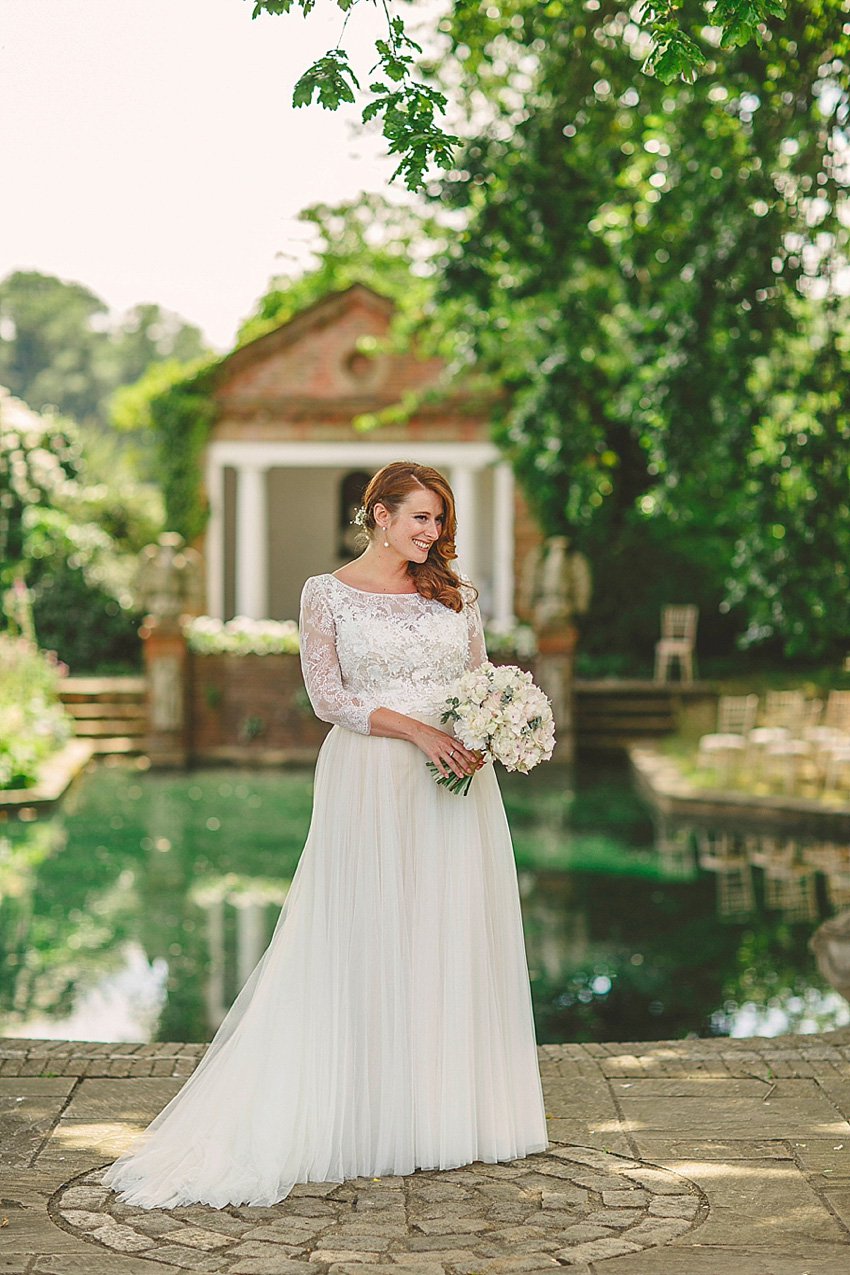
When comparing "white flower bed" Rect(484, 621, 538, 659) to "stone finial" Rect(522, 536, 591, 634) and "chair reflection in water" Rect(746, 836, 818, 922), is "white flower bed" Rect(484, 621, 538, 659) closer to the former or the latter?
"stone finial" Rect(522, 536, 591, 634)

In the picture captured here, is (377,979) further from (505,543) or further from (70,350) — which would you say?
(70,350)

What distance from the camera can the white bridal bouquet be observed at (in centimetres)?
403

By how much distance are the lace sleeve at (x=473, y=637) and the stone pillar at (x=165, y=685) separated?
14.0 m

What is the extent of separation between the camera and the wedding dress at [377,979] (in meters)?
4.04

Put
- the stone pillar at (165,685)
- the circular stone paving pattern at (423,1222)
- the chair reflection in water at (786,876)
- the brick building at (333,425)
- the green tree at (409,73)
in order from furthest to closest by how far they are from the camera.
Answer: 1. the brick building at (333,425)
2. the stone pillar at (165,685)
3. the chair reflection in water at (786,876)
4. the green tree at (409,73)
5. the circular stone paving pattern at (423,1222)

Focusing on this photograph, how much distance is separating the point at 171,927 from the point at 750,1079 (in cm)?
471

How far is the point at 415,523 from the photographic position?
4.21 metres

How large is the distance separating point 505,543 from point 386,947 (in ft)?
65.0

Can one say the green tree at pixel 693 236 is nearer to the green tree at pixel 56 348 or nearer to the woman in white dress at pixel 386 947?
the woman in white dress at pixel 386 947

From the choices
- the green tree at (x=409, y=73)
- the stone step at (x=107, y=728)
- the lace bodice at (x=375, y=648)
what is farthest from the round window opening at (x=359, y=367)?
the lace bodice at (x=375, y=648)

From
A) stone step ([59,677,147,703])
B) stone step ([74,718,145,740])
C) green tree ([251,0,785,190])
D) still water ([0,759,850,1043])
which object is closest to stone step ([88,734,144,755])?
stone step ([74,718,145,740])

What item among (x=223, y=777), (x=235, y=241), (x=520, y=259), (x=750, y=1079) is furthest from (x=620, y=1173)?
(x=235, y=241)

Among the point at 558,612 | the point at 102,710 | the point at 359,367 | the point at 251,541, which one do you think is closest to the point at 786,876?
the point at 558,612

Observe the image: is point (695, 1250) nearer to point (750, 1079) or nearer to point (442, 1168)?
point (442, 1168)
